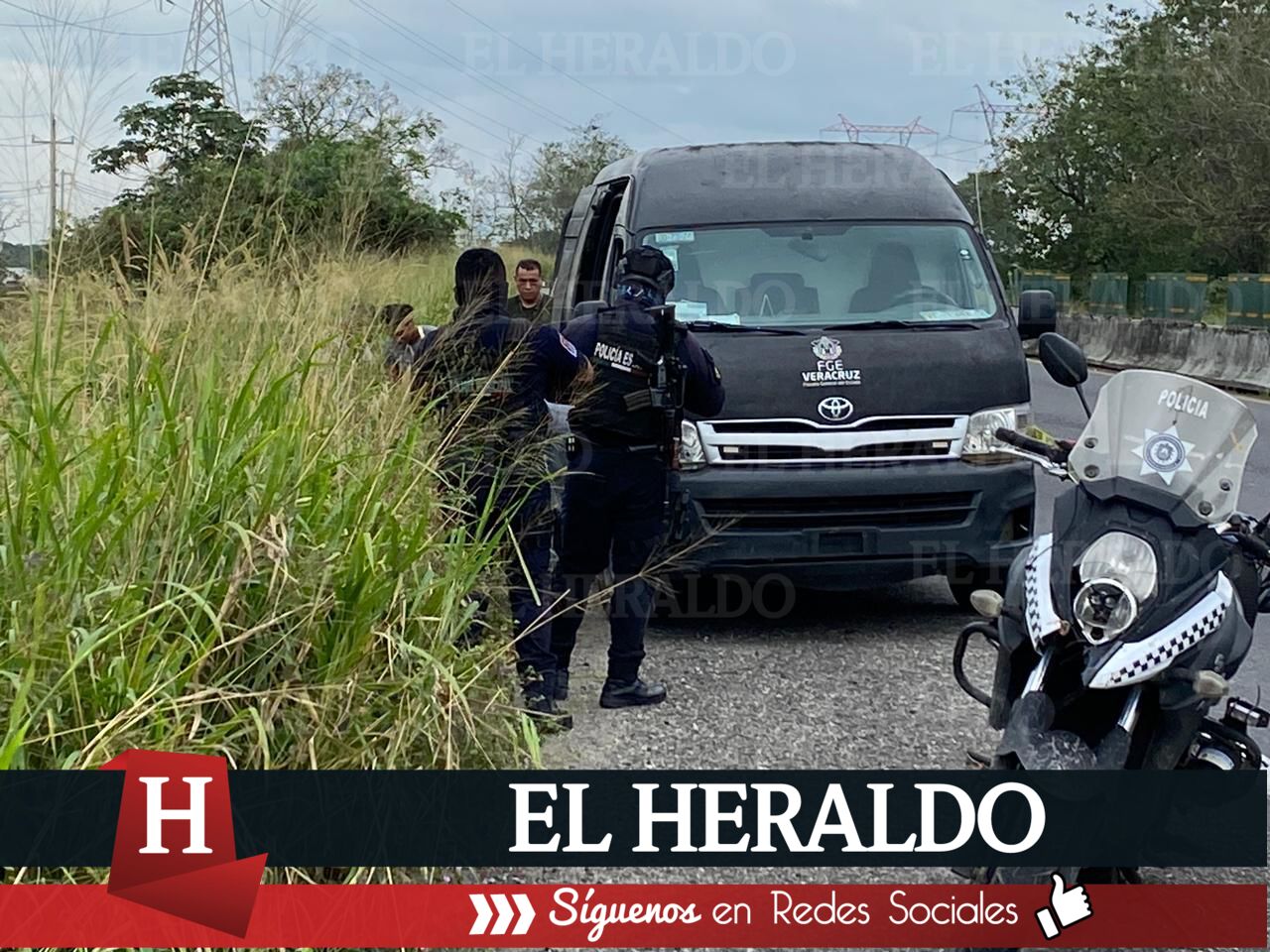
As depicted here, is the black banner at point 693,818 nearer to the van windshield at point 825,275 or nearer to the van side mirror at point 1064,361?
the van side mirror at point 1064,361

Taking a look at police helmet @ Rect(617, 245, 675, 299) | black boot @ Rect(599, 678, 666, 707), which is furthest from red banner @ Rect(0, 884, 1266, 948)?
police helmet @ Rect(617, 245, 675, 299)

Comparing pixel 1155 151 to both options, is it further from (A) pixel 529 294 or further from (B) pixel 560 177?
(A) pixel 529 294

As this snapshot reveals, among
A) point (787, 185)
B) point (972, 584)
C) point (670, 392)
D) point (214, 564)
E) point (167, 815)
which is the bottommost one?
point (972, 584)

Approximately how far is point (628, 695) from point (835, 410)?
1.78 meters

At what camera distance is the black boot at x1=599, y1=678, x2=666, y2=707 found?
6.61 meters

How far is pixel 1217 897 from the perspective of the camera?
15.1ft

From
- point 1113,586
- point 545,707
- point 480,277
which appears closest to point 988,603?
point 1113,586

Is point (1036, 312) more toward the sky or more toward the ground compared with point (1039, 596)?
more toward the sky

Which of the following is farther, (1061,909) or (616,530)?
(616,530)

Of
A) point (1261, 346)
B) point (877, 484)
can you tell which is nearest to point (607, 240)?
point (877, 484)

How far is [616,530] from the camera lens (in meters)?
6.64

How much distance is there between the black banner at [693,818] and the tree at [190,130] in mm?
2754

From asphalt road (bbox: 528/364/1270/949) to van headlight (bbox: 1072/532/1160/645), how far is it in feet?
3.55

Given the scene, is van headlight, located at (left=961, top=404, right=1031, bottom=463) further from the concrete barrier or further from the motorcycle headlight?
the concrete barrier
